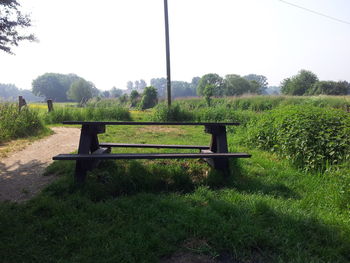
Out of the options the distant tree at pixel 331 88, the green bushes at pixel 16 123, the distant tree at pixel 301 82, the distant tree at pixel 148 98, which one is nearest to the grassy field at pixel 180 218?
the green bushes at pixel 16 123

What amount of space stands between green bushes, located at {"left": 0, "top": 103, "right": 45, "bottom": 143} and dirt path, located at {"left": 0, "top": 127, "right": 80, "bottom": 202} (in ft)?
4.29

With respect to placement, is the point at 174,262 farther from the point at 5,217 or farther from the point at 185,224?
the point at 5,217

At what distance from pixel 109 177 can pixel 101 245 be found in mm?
1368

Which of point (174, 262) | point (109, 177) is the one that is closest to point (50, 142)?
point (109, 177)

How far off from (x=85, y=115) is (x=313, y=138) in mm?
10806

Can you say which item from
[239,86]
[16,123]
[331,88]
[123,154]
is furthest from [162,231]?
[239,86]

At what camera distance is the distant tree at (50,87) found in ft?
318

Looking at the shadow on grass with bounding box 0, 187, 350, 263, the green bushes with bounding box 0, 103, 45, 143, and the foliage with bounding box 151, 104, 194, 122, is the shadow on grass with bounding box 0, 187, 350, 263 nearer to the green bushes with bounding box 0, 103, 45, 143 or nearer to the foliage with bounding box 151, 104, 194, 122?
the green bushes with bounding box 0, 103, 45, 143

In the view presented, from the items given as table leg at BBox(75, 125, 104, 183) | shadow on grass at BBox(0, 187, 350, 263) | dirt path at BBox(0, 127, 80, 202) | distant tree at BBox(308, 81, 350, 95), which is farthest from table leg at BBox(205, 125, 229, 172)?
distant tree at BBox(308, 81, 350, 95)

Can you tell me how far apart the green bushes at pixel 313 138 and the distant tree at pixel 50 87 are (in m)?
104

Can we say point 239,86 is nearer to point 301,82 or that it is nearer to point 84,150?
point 301,82

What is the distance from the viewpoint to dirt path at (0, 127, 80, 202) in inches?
116

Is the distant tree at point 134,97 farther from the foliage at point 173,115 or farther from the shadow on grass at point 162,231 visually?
the shadow on grass at point 162,231

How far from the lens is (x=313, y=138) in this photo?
12.6ft
